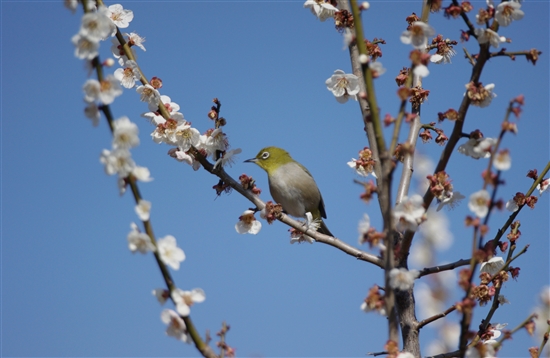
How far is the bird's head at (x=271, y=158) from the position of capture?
7.27 m

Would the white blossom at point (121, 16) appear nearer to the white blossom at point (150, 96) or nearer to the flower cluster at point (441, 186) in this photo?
the white blossom at point (150, 96)

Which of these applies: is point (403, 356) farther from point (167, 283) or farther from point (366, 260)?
point (366, 260)

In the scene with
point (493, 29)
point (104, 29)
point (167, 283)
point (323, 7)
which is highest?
point (323, 7)

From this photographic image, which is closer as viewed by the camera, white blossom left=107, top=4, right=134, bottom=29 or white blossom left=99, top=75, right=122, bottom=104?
white blossom left=99, top=75, right=122, bottom=104

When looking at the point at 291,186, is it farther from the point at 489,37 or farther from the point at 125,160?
the point at 125,160

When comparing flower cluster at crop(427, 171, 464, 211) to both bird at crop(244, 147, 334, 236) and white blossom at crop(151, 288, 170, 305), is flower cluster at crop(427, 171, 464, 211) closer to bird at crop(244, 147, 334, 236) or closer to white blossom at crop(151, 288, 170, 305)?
white blossom at crop(151, 288, 170, 305)

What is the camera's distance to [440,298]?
625 cm

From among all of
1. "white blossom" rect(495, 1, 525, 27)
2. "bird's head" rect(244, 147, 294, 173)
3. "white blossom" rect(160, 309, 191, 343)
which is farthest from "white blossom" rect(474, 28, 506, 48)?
"bird's head" rect(244, 147, 294, 173)

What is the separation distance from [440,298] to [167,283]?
4.38m

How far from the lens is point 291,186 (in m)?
6.84

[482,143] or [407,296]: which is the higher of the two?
[482,143]

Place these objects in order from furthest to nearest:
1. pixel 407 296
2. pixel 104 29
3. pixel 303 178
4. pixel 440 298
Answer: pixel 303 178 < pixel 440 298 < pixel 407 296 < pixel 104 29

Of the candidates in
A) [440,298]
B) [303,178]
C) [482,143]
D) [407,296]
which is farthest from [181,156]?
[440,298]

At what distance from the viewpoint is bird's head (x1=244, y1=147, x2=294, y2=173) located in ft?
23.9
